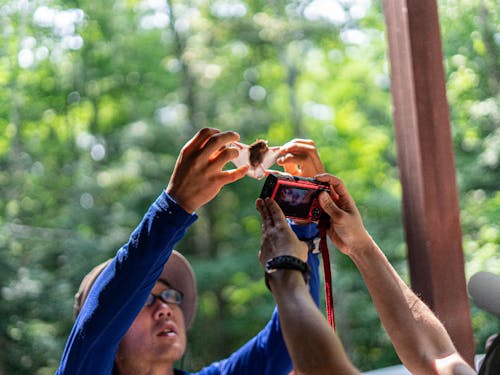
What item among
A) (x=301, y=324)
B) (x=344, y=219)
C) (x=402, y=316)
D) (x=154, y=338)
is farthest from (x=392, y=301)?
(x=154, y=338)

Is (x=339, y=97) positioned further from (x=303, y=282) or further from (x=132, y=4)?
(x=303, y=282)

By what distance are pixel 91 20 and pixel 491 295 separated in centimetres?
869

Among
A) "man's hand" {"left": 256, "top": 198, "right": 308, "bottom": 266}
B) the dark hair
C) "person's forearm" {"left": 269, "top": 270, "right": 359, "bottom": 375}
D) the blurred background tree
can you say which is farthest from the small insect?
the blurred background tree

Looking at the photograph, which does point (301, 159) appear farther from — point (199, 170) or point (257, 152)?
point (199, 170)

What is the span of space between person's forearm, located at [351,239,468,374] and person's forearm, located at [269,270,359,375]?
31cm

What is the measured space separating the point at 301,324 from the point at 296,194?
9.3 inches

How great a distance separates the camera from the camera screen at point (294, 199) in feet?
2.67

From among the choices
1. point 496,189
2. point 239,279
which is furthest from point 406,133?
point 239,279

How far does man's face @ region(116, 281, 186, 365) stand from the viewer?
118cm

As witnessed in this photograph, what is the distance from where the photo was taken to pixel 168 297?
128 centimetres

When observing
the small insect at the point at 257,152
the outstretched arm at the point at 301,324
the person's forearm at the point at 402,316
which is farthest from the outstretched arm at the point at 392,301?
the outstretched arm at the point at 301,324

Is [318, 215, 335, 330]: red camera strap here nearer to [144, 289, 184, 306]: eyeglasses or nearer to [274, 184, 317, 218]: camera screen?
[274, 184, 317, 218]: camera screen

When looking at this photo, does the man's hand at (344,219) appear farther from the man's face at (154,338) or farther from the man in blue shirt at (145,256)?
the man's face at (154,338)

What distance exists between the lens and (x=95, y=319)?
86 cm
